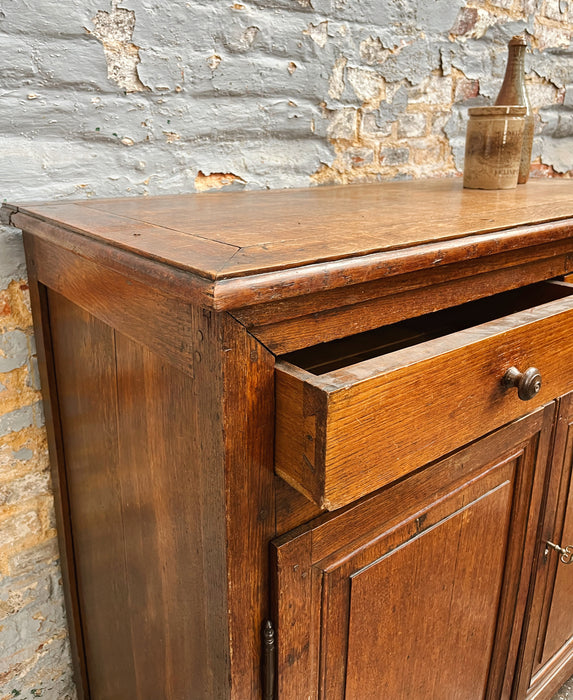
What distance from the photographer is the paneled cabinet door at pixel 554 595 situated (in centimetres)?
100

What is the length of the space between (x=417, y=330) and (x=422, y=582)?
0.40 metres

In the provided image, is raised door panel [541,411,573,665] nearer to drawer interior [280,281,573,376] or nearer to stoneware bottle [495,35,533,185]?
drawer interior [280,281,573,376]

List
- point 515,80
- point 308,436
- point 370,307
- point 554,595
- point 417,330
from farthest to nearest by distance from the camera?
point 515,80
point 554,595
point 417,330
point 370,307
point 308,436

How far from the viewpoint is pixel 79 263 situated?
0.79 metres

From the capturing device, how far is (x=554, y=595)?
1.14 metres

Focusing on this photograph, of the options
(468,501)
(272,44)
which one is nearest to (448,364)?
(468,501)

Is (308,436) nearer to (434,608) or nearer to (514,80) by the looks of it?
(434,608)

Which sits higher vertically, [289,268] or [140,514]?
[289,268]

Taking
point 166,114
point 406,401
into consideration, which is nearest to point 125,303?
point 406,401

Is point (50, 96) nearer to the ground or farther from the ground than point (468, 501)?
farther from the ground

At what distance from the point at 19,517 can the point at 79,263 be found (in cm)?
59

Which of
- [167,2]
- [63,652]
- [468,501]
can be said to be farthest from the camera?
[63,652]

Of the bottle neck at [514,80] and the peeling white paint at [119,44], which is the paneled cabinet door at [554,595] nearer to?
the bottle neck at [514,80]

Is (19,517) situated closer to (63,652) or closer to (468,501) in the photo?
(63,652)
